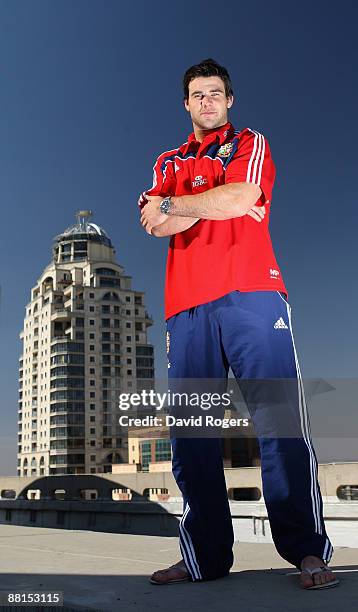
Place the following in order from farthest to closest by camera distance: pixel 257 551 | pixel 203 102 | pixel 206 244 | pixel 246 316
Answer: pixel 257 551, pixel 203 102, pixel 206 244, pixel 246 316

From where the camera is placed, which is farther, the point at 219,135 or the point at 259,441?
the point at 219,135

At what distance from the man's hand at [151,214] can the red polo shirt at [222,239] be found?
14cm

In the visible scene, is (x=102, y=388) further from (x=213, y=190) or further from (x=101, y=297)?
(x=213, y=190)

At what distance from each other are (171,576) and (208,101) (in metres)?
2.90

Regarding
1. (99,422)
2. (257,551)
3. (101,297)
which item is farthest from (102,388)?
(257,551)

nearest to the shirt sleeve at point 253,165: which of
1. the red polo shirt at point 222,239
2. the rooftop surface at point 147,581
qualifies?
the red polo shirt at point 222,239

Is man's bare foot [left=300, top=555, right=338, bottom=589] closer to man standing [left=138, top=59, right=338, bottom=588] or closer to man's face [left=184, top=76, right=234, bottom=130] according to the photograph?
man standing [left=138, top=59, right=338, bottom=588]

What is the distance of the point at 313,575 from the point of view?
10.4 feet

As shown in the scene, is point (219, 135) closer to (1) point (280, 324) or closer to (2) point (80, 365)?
(1) point (280, 324)

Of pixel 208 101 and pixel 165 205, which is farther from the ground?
pixel 208 101

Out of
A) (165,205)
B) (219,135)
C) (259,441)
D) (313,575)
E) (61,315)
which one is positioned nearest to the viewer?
(313,575)

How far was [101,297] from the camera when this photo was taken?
10125 centimetres

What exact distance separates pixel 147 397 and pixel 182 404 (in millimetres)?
409

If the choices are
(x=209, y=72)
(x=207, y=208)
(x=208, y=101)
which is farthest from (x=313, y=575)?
(x=209, y=72)
